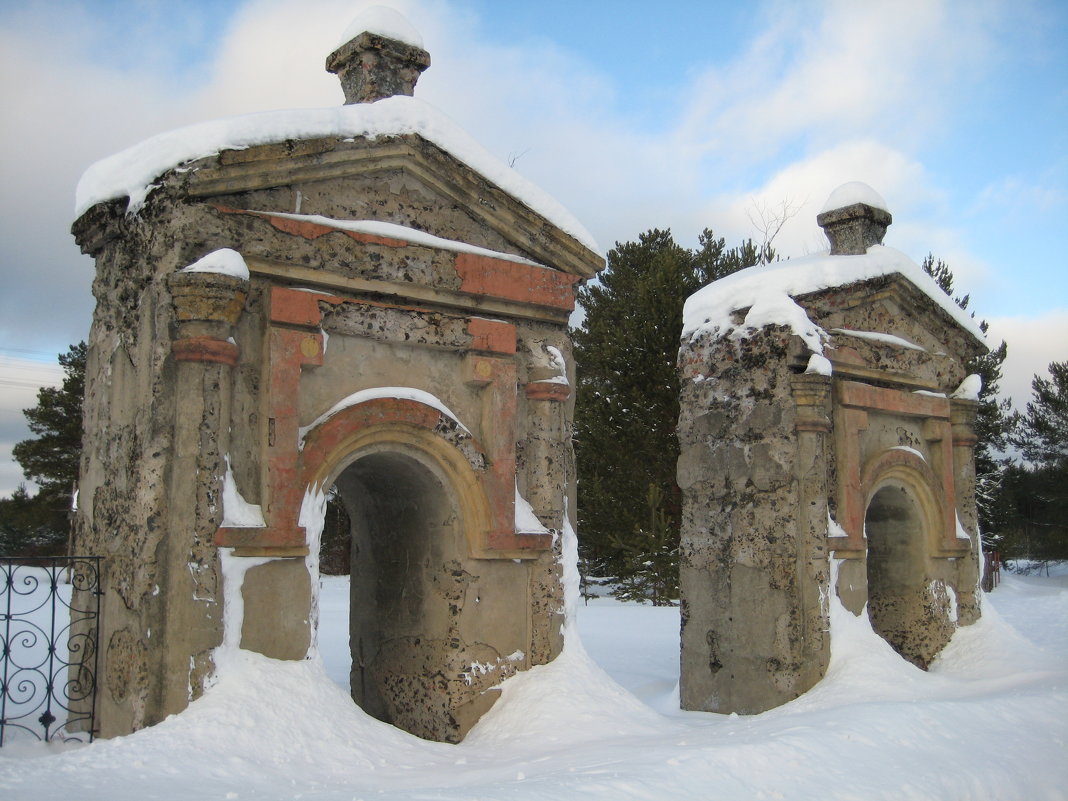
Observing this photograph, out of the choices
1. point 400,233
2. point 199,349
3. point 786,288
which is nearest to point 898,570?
point 786,288

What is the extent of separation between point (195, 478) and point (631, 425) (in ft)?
44.3

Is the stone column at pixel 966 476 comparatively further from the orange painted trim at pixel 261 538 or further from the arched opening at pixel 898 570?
the orange painted trim at pixel 261 538

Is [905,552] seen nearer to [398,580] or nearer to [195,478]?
[398,580]

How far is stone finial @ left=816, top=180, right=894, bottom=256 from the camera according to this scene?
996cm

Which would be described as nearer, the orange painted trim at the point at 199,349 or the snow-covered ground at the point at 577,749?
the snow-covered ground at the point at 577,749

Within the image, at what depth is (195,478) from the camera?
18.0ft

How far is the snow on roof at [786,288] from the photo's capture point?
28.7ft

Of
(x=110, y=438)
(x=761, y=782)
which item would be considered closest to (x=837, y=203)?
(x=761, y=782)

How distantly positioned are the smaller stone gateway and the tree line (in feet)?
24.4

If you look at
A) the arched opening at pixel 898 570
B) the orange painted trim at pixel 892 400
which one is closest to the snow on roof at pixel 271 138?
the orange painted trim at pixel 892 400

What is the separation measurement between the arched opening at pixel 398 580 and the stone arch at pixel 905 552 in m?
4.82

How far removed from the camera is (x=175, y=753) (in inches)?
190

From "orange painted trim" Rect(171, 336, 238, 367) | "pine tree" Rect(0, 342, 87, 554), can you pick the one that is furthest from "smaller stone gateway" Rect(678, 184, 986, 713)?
"pine tree" Rect(0, 342, 87, 554)

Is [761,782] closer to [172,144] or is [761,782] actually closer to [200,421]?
[200,421]
